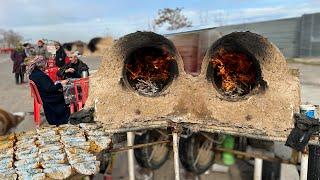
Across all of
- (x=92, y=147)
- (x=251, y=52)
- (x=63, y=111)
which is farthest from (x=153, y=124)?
(x=63, y=111)

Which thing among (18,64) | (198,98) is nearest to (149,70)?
(198,98)

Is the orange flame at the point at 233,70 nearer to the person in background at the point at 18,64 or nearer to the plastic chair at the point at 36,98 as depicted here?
the plastic chair at the point at 36,98

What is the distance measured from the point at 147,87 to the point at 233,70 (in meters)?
1.18

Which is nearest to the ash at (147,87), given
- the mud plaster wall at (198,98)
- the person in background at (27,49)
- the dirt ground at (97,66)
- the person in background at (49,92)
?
the mud plaster wall at (198,98)

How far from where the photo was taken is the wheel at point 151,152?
221 inches

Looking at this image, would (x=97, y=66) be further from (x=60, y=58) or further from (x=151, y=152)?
(x=151, y=152)

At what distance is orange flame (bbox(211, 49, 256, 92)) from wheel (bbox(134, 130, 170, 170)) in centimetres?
127

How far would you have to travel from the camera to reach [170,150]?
5.86 metres

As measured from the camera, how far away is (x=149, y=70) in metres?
5.38

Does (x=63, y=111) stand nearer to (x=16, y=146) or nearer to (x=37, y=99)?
(x=37, y=99)

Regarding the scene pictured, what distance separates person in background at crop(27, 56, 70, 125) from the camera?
6211 millimetres

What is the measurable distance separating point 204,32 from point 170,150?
1865 mm

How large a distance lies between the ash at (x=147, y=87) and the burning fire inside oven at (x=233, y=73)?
2.70 ft

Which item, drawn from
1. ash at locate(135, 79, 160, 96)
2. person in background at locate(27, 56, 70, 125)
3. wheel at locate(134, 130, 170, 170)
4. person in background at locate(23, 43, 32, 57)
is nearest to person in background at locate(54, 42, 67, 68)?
person in background at locate(27, 56, 70, 125)
